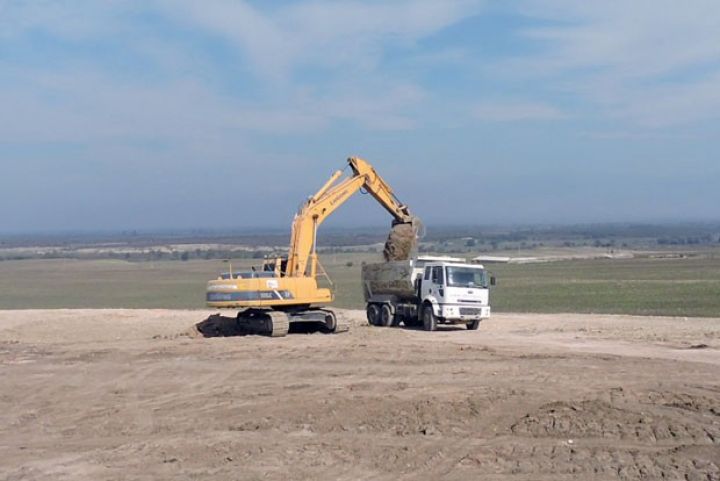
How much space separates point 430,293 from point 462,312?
1.13 metres

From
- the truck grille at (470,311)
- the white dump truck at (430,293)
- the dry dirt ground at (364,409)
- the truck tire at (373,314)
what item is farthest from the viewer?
the truck tire at (373,314)

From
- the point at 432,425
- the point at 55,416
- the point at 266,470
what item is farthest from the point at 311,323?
the point at 266,470

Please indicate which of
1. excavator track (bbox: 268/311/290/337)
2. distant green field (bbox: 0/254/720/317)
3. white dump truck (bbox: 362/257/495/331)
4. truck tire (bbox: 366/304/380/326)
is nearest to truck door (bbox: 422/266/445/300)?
white dump truck (bbox: 362/257/495/331)

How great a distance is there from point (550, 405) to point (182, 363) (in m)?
10.4

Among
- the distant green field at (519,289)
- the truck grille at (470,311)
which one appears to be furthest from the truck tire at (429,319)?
the distant green field at (519,289)

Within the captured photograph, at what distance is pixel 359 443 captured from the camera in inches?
590

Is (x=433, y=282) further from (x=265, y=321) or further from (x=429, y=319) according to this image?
(x=265, y=321)

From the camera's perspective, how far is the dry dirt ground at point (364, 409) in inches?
545

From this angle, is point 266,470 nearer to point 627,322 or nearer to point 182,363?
point 182,363

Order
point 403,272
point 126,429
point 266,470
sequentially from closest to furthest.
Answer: point 266,470 → point 126,429 → point 403,272

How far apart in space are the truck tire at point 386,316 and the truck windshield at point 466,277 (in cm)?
294

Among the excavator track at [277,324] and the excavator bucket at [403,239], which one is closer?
the excavator track at [277,324]

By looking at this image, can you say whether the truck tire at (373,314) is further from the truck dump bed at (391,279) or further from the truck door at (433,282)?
the truck door at (433,282)

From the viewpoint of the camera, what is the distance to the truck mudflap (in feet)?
106
